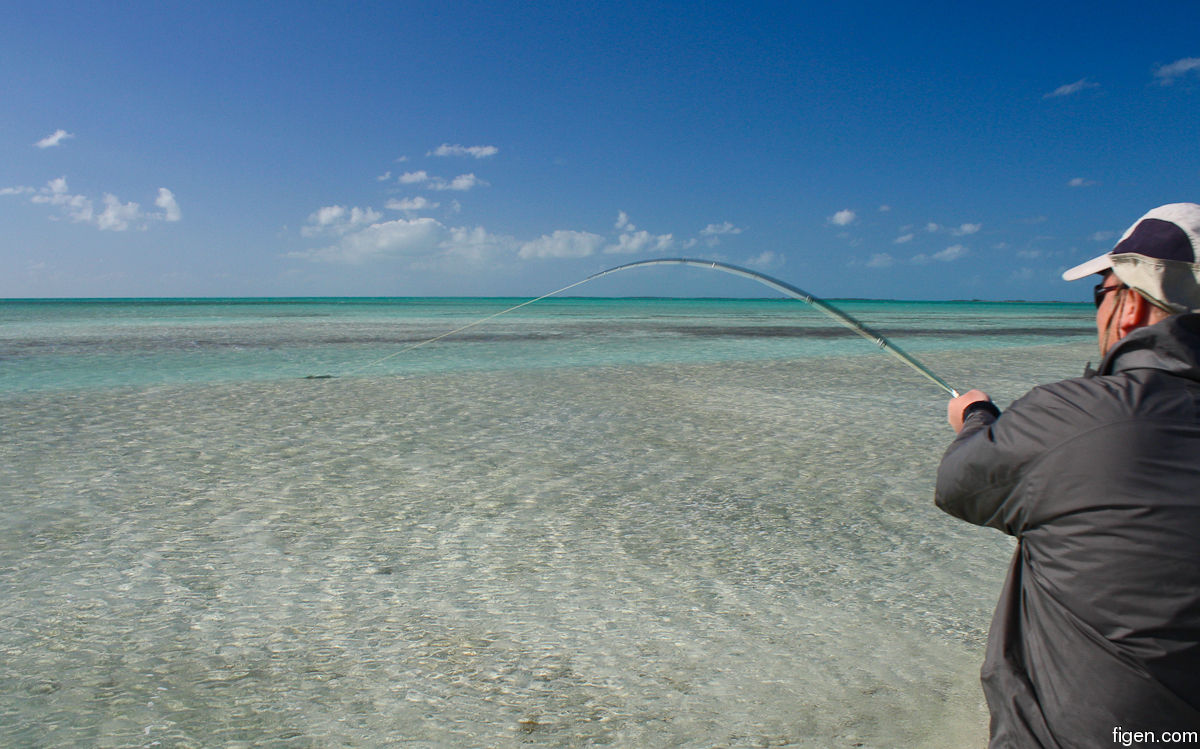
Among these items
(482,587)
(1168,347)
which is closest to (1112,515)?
(1168,347)

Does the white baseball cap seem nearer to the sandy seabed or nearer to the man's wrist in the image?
the man's wrist

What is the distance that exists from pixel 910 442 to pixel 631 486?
262cm

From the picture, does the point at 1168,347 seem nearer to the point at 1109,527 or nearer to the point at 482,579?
the point at 1109,527

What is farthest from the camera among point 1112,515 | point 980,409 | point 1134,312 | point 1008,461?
point 980,409

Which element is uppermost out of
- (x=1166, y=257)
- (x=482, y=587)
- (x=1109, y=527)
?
(x=1166, y=257)

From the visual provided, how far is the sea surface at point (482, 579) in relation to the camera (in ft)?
7.79

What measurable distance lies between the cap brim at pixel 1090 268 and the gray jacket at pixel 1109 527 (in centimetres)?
28

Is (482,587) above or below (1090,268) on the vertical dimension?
below

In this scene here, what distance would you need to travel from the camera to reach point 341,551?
372cm

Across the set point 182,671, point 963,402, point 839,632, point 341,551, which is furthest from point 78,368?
point 963,402

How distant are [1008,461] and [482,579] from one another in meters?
2.44

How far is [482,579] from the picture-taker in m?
3.42

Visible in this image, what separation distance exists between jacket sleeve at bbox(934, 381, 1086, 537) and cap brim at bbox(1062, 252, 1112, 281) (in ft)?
1.26

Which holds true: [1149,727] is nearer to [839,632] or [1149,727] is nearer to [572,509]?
[839,632]
